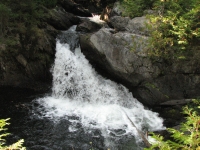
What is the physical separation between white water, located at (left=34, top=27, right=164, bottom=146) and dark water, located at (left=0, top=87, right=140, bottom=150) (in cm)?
39

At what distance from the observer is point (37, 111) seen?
33.7 feet

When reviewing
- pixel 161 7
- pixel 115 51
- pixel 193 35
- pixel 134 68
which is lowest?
pixel 134 68

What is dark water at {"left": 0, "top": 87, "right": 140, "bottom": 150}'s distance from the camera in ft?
25.9

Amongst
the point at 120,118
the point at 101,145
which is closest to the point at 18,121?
the point at 101,145

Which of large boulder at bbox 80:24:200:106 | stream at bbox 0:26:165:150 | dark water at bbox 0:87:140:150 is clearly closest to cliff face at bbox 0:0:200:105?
large boulder at bbox 80:24:200:106

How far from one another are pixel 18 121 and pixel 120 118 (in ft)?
17.1

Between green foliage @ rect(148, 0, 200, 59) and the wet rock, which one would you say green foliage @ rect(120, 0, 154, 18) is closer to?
green foliage @ rect(148, 0, 200, 59)

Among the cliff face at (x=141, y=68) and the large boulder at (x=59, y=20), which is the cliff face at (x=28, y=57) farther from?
the cliff face at (x=141, y=68)

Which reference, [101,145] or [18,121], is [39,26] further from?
[101,145]

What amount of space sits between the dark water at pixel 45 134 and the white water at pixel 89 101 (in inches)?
15.5

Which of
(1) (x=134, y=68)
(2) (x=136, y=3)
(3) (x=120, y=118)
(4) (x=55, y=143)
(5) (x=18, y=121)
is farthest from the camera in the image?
(2) (x=136, y=3)

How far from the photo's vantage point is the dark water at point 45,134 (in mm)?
7895

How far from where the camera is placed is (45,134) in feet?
28.0

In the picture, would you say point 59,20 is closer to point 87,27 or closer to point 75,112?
point 87,27
